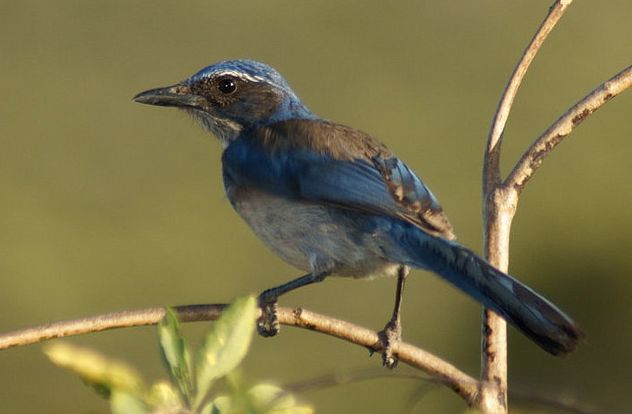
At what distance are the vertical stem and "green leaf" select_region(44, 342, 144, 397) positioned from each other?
731 mm

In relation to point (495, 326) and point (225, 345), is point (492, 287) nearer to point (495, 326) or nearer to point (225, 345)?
point (495, 326)

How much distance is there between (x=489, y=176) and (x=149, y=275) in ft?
24.0

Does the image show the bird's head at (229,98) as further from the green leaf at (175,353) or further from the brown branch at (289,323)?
the green leaf at (175,353)

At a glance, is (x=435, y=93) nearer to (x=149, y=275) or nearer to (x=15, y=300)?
(x=149, y=275)

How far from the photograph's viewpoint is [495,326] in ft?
8.16

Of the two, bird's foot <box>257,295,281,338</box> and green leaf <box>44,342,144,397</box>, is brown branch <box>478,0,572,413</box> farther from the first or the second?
green leaf <box>44,342,144,397</box>

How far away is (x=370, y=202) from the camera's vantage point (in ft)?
10.6

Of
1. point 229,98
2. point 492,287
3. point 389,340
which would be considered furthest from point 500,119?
point 229,98

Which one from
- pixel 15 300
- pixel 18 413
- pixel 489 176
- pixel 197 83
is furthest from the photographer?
pixel 15 300

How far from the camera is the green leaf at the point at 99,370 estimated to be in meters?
1.51

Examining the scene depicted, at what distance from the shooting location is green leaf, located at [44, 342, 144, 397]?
59.5 inches

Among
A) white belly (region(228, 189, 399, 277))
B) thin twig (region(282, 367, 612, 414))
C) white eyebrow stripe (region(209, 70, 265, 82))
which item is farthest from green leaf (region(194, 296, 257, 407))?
white eyebrow stripe (region(209, 70, 265, 82))

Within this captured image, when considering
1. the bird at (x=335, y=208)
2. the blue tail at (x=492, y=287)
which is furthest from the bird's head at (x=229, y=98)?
the blue tail at (x=492, y=287)

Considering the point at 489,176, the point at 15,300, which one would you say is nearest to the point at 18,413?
the point at 15,300
